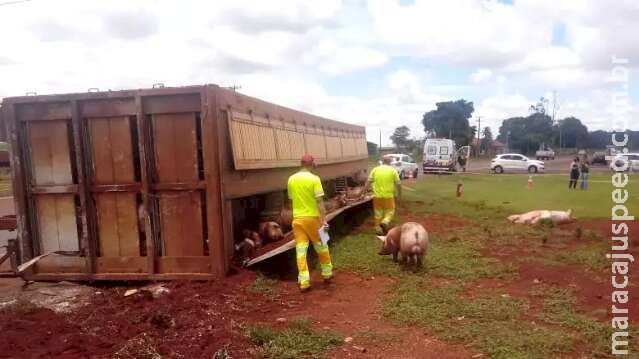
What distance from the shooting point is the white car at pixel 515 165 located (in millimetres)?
36688

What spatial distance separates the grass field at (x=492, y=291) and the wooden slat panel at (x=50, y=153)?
Answer: 14.8 feet

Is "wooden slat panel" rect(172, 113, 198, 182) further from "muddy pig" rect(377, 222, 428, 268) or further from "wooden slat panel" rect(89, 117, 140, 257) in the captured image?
"muddy pig" rect(377, 222, 428, 268)

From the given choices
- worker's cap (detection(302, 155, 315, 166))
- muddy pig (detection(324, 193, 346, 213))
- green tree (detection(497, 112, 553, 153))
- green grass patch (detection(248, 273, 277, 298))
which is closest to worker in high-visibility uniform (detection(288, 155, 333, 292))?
worker's cap (detection(302, 155, 315, 166))

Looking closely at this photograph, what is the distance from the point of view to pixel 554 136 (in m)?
68.9

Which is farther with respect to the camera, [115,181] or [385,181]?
[385,181]

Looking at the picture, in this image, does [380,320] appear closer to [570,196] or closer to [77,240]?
[77,240]

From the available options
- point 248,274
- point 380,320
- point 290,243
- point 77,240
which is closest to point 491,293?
point 380,320

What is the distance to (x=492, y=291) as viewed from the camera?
6785 mm

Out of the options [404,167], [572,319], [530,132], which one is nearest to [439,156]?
[404,167]

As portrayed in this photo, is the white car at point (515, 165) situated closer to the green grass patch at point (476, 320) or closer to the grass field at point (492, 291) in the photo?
the grass field at point (492, 291)

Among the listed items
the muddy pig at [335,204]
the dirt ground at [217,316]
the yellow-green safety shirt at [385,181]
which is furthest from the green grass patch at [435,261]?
the muddy pig at [335,204]

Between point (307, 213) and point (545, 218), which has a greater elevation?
point (307, 213)

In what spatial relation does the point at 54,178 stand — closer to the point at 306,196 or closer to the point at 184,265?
the point at 184,265

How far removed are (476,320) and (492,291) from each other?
4.43 feet
